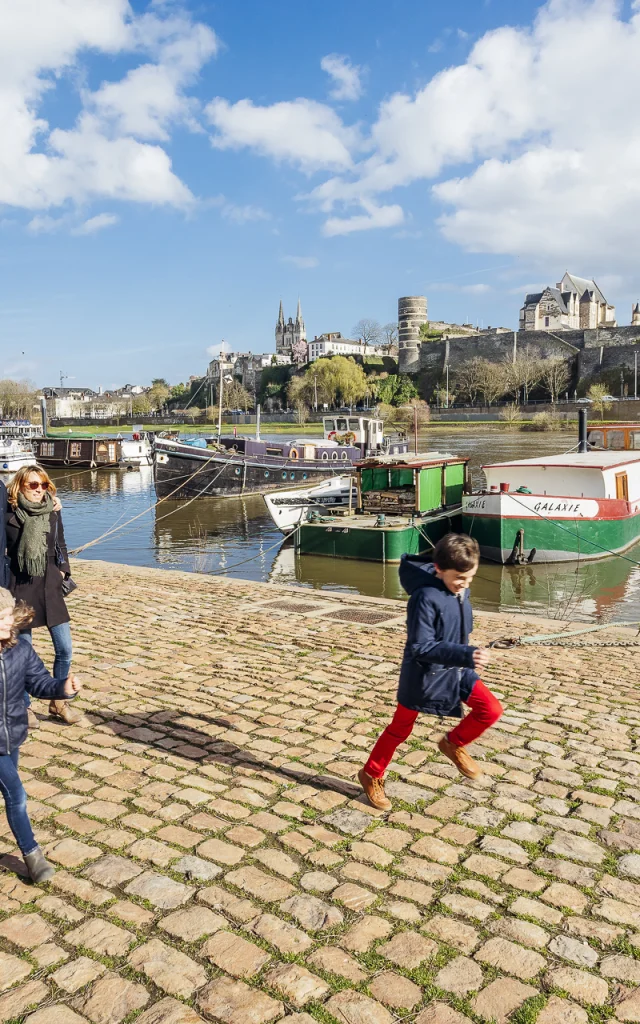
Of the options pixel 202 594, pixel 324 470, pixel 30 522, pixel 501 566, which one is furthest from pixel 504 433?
pixel 30 522

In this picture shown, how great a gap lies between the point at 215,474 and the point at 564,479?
1976 cm

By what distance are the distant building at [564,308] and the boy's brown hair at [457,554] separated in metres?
119

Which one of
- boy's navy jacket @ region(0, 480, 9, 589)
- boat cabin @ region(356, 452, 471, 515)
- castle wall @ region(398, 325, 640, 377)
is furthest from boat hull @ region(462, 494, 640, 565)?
castle wall @ region(398, 325, 640, 377)

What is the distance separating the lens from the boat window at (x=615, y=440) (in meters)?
27.7

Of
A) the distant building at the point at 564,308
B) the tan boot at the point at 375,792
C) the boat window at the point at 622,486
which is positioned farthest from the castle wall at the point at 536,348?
the tan boot at the point at 375,792

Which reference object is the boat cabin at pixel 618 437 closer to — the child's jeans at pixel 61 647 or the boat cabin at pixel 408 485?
the boat cabin at pixel 408 485

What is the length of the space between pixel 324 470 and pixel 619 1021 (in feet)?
106

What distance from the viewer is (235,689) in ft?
21.2

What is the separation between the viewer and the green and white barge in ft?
64.6

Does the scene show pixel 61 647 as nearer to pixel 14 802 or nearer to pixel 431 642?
pixel 14 802

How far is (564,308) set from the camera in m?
117

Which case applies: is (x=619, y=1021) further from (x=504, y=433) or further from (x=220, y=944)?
(x=504, y=433)

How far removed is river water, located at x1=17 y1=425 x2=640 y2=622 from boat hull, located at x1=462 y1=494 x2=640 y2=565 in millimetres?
429

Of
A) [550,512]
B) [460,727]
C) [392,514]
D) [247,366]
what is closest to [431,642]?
[460,727]
